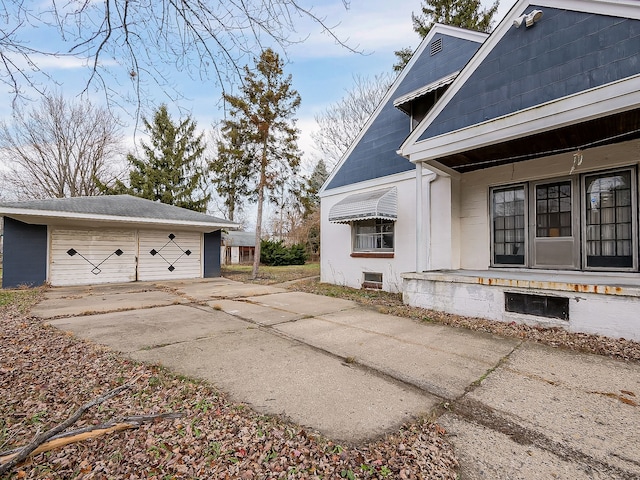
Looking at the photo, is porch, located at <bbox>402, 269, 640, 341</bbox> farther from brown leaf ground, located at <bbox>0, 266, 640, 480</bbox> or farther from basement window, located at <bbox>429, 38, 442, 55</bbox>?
basement window, located at <bbox>429, 38, 442, 55</bbox>

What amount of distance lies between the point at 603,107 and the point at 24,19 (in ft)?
20.7

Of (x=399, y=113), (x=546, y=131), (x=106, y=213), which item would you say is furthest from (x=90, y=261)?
(x=546, y=131)

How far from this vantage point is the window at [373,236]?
8.43 m

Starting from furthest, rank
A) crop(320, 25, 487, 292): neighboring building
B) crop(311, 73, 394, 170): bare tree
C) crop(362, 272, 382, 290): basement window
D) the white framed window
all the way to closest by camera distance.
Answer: crop(311, 73, 394, 170): bare tree, crop(362, 272, 382, 290): basement window, crop(320, 25, 487, 292): neighboring building, the white framed window

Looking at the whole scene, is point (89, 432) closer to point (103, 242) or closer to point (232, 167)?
point (103, 242)

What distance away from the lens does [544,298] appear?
458 centimetres

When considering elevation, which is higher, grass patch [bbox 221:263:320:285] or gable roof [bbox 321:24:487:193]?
gable roof [bbox 321:24:487:193]

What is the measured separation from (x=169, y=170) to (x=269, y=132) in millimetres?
11141

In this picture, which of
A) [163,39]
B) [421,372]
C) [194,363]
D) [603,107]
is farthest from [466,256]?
[163,39]

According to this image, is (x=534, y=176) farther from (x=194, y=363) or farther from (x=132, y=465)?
(x=132, y=465)

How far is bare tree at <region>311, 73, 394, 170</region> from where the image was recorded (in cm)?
1811

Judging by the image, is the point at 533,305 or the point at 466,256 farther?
the point at 466,256

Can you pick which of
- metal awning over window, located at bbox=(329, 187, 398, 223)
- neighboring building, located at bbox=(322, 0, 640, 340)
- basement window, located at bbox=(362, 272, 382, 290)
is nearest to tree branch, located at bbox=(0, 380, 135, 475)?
neighboring building, located at bbox=(322, 0, 640, 340)

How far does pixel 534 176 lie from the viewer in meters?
6.23
